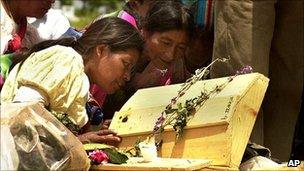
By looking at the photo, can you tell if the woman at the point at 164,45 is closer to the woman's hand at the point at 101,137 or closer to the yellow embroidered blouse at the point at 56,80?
the woman's hand at the point at 101,137

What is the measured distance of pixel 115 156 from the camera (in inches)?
139

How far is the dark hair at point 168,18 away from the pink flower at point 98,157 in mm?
1562

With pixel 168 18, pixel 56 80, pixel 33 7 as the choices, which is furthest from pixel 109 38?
pixel 168 18

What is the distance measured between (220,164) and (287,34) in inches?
64.7

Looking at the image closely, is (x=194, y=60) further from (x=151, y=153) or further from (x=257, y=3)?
(x=151, y=153)

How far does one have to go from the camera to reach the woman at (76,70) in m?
3.48

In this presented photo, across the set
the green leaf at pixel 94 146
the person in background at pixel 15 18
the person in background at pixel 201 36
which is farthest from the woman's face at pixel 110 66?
the person in background at pixel 201 36

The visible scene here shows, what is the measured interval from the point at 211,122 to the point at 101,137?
0.55m

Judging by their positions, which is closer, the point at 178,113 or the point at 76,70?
the point at 76,70

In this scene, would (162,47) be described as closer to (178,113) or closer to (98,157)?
(178,113)

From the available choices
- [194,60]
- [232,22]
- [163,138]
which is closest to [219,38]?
[232,22]

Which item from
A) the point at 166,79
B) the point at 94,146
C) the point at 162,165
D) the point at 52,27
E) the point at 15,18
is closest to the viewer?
the point at 162,165

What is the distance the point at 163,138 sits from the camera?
3.84 metres

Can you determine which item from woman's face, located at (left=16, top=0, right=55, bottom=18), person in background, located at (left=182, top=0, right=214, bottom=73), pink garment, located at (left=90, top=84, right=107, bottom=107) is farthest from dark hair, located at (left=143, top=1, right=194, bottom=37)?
woman's face, located at (left=16, top=0, right=55, bottom=18)
